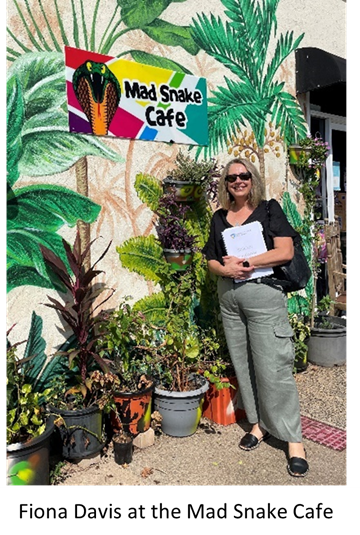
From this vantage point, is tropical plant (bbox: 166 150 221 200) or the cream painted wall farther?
tropical plant (bbox: 166 150 221 200)

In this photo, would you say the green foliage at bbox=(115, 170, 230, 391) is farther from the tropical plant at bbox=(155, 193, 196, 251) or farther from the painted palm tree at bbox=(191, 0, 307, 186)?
the painted palm tree at bbox=(191, 0, 307, 186)

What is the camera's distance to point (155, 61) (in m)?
4.18

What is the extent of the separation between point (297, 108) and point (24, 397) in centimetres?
453

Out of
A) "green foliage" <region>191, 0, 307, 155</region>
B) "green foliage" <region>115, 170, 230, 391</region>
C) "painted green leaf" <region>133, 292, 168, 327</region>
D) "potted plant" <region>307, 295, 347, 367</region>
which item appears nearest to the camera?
"green foliage" <region>115, 170, 230, 391</region>

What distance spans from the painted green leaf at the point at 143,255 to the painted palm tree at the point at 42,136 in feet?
1.30

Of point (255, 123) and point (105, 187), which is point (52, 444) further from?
point (255, 123)

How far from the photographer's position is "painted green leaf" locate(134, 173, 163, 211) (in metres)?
4.13

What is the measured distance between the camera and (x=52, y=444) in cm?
353

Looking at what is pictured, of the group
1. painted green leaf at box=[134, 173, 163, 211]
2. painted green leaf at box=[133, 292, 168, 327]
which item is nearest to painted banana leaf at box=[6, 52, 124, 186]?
painted green leaf at box=[134, 173, 163, 211]

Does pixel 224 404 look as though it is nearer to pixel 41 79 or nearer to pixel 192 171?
pixel 192 171

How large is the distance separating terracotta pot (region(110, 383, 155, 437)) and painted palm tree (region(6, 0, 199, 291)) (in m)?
1.09

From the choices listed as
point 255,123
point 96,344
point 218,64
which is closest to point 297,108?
point 255,123

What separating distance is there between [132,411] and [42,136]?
2.25 m

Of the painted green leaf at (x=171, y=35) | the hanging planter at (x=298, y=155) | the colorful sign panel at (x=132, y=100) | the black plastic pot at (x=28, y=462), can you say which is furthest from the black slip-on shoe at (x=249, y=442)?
the painted green leaf at (x=171, y=35)
